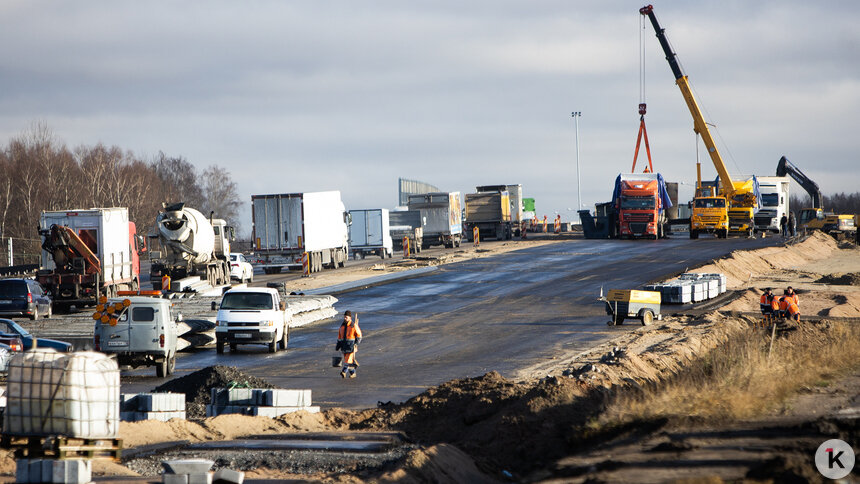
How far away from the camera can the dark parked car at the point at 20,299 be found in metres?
30.5

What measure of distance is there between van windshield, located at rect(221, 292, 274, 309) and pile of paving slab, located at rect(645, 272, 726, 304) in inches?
614

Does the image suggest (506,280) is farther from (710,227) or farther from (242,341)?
(710,227)

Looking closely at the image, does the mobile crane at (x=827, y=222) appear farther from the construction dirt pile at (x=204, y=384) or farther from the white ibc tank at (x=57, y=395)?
the white ibc tank at (x=57, y=395)

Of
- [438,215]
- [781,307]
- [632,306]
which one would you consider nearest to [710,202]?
[438,215]

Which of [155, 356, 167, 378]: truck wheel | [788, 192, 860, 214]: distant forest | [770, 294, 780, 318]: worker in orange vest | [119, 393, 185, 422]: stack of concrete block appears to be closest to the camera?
[119, 393, 185, 422]: stack of concrete block

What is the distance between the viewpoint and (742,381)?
15008mm

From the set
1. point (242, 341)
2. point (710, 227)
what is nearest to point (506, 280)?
point (242, 341)

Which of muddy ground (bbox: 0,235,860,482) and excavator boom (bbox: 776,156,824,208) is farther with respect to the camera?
excavator boom (bbox: 776,156,824,208)

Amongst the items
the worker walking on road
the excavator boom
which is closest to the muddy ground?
the worker walking on road

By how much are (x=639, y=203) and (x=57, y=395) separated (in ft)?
189

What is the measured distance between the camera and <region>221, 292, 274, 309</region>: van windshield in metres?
25.1

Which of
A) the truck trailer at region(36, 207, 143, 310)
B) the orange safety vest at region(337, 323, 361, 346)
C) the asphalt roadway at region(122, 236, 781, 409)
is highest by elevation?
the truck trailer at region(36, 207, 143, 310)

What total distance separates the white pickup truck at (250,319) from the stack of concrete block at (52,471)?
14879mm

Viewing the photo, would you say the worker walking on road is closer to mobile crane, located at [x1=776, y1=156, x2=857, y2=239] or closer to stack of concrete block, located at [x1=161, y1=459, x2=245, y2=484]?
stack of concrete block, located at [x1=161, y1=459, x2=245, y2=484]
